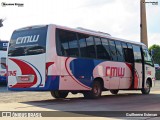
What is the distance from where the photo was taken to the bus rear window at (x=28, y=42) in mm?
14188

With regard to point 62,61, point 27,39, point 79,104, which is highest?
point 27,39

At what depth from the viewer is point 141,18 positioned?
3697 cm

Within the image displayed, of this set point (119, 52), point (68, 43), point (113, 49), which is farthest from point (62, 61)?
point (119, 52)

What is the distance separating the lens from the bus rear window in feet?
46.5

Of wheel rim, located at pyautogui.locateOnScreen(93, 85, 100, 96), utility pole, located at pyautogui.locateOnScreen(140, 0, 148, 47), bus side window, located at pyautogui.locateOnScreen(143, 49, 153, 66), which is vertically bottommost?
wheel rim, located at pyautogui.locateOnScreen(93, 85, 100, 96)

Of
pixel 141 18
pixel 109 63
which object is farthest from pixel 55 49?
pixel 141 18

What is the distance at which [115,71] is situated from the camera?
58.9 ft

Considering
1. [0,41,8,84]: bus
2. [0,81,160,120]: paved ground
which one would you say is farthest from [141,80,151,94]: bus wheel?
[0,41,8,84]: bus

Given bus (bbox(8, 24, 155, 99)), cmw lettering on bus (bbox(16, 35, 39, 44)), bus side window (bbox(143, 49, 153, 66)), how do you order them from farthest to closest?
bus side window (bbox(143, 49, 153, 66)), cmw lettering on bus (bbox(16, 35, 39, 44)), bus (bbox(8, 24, 155, 99))

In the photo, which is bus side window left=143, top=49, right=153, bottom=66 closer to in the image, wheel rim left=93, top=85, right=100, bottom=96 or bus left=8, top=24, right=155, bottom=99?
bus left=8, top=24, right=155, bottom=99

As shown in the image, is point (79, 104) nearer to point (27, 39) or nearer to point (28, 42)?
point (28, 42)

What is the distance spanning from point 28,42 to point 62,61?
1.54 m

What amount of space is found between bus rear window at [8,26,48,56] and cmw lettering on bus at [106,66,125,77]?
418 centimetres

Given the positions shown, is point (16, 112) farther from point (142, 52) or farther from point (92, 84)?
point (142, 52)
